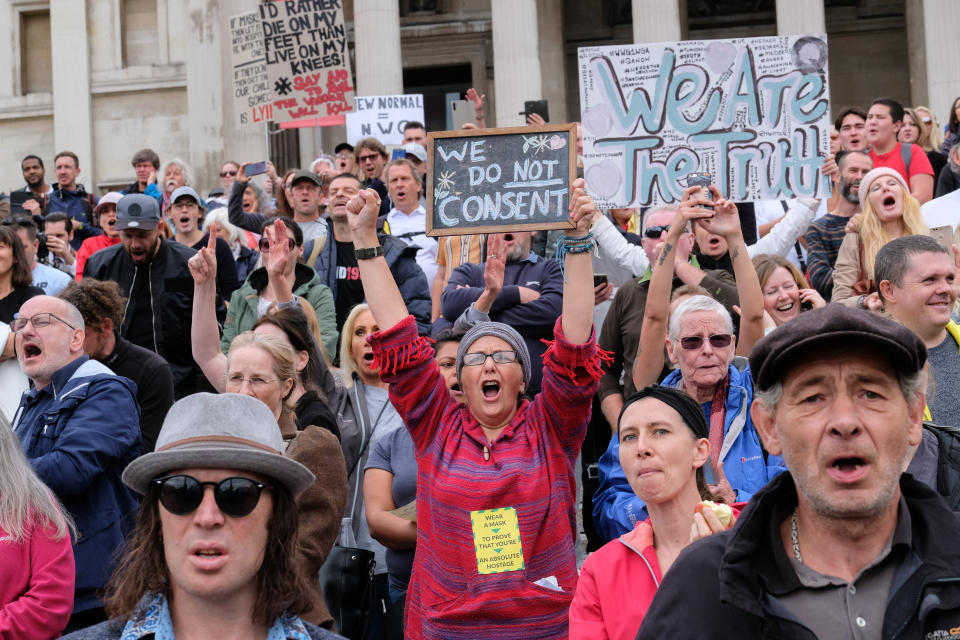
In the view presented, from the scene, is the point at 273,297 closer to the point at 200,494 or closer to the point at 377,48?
the point at 200,494

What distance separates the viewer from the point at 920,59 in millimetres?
29672

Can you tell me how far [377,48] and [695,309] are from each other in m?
22.5

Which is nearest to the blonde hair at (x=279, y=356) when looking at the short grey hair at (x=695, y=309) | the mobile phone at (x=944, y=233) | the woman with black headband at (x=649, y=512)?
the short grey hair at (x=695, y=309)

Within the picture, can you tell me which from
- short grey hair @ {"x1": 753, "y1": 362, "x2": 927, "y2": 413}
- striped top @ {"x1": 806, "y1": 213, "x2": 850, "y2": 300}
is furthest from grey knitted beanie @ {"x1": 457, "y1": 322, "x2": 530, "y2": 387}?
striped top @ {"x1": 806, "y1": 213, "x2": 850, "y2": 300}

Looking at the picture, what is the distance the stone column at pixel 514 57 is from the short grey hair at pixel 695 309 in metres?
20.8

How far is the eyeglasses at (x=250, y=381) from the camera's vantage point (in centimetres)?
579

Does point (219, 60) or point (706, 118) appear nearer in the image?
point (706, 118)

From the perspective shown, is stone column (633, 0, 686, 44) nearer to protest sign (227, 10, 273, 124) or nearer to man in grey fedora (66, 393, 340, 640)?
protest sign (227, 10, 273, 124)

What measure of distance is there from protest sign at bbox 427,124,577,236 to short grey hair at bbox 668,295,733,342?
1.09 m

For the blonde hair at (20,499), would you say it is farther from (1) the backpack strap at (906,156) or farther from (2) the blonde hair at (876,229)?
(1) the backpack strap at (906,156)

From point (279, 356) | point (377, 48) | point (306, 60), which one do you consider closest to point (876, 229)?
point (279, 356)

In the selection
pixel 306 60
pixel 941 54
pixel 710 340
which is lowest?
pixel 710 340

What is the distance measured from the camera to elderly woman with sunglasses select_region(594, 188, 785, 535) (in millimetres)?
5238

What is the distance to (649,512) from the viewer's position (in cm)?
449
